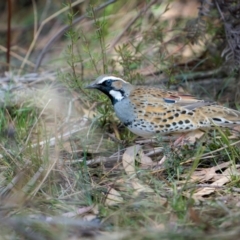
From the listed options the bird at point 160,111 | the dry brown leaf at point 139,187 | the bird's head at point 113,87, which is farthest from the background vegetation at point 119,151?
the bird's head at point 113,87

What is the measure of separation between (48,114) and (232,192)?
2659mm

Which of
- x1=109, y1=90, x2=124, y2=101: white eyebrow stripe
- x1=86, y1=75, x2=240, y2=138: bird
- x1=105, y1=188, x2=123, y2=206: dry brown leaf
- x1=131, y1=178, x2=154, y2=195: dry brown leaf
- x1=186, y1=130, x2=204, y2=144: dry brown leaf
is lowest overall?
x1=186, y1=130, x2=204, y2=144: dry brown leaf

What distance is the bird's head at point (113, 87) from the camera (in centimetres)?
613

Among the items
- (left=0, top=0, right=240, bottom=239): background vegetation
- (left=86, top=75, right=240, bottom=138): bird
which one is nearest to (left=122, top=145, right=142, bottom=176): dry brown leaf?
(left=0, top=0, right=240, bottom=239): background vegetation

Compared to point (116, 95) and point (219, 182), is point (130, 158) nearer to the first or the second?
point (116, 95)

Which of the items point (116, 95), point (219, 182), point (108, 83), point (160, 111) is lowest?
point (219, 182)

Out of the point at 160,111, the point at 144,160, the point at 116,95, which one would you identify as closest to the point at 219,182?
the point at 144,160

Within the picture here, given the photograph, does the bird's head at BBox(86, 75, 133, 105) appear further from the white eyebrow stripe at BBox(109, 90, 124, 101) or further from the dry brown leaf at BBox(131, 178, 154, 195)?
the dry brown leaf at BBox(131, 178, 154, 195)

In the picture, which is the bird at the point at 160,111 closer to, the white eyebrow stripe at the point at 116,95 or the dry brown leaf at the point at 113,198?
the white eyebrow stripe at the point at 116,95

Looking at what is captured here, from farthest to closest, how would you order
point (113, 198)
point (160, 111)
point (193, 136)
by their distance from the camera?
point (193, 136) → point (160, 111) → point (113, 198)

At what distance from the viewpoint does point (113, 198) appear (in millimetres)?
5035

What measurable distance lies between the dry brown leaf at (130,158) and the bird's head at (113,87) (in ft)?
1.61

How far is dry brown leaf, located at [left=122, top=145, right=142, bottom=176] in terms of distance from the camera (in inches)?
220

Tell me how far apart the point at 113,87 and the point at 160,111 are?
0.50 meters
